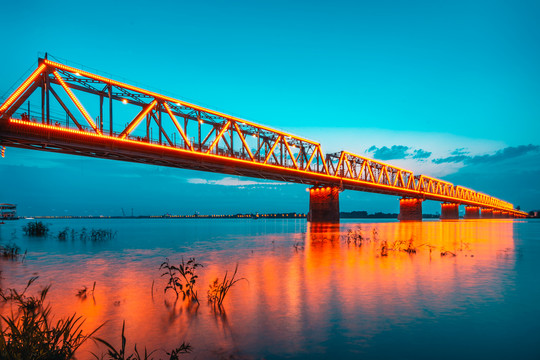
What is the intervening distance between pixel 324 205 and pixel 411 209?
195 feet

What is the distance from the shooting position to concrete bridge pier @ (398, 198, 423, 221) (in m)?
123

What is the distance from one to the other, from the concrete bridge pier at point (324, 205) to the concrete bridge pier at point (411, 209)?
56975mm

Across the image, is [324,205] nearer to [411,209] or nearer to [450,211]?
[411,209]

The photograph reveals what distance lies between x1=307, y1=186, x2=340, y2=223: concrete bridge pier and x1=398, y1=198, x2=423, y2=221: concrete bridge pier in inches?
2243

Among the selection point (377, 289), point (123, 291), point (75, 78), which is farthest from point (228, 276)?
point (75, 78)

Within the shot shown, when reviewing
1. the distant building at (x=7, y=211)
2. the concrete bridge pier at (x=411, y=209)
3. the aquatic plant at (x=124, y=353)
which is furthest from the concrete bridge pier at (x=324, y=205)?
the distant building at (x=7, y=211)

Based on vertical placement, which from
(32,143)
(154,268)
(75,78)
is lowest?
A: (154,268)

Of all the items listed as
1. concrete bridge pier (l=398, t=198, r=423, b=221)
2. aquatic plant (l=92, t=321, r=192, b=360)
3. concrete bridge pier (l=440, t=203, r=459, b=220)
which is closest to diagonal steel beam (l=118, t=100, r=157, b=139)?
aquatic plant (l=92, t=321, r=192, b=360)

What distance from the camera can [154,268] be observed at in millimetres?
17688

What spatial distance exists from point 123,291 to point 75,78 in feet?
109

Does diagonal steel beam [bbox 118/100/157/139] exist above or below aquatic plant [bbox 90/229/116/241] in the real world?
above

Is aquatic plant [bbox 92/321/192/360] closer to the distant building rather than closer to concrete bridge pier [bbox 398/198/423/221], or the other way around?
concrete bridge pier [bbox 398/198/423/221]

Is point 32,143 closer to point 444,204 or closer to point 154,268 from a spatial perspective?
point 154,268

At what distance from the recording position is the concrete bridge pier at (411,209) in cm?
12306
